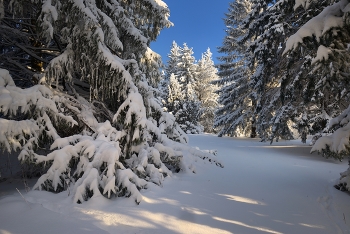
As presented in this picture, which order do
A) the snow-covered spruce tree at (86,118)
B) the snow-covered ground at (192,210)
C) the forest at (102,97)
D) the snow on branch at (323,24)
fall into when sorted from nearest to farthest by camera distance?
the snow-covered ground at (192,210) < the snow on branch at (323,24) < the forest at (102,97) < the snow-covered spruce tree at (86,118)

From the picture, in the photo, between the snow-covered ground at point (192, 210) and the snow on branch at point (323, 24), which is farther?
the snow on branch at point (323, 24)

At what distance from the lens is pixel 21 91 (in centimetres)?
307

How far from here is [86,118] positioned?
4094mm

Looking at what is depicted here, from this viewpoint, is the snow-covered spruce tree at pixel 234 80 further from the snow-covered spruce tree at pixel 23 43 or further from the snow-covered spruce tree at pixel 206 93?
the snow-covered spruce tree at pixel 23 43

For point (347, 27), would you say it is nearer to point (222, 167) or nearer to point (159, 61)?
point (222, 167)

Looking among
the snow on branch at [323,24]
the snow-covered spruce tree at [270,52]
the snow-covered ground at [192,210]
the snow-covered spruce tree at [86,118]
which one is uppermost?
the snow-covered spruce tree at [270,52]

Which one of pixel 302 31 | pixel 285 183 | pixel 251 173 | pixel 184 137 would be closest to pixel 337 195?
pixel 285 183

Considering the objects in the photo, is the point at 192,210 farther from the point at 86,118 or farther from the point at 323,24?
the point at 323,24

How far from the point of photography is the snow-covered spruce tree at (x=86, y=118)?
3135 millimetres

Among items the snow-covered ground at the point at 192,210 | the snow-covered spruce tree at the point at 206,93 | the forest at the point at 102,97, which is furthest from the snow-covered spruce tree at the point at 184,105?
the snow-covered ground at the point at 192,210

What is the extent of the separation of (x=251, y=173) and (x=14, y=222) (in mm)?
4884

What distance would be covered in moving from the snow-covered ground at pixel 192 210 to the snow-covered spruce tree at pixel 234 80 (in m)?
11.5

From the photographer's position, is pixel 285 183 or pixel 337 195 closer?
pixel 337 195

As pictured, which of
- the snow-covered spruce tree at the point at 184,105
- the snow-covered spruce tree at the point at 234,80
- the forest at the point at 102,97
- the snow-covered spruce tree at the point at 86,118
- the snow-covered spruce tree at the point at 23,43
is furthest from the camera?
the snow-covered spruce tree at the point at 184,105
